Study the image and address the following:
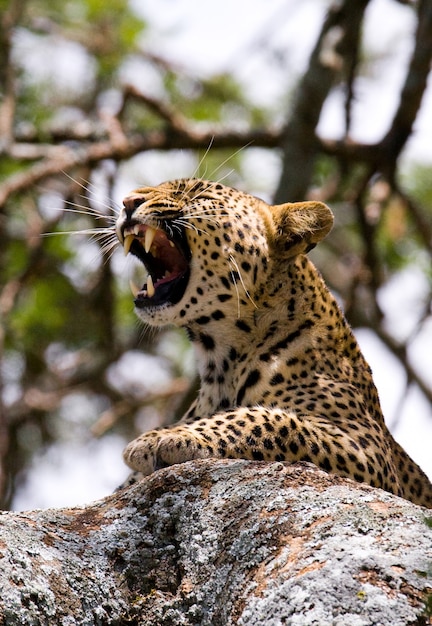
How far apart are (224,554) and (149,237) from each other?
297cm

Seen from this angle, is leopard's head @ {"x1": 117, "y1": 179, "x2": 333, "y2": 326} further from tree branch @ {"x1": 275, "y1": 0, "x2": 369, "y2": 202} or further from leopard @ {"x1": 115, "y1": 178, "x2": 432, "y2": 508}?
tree branch @ {"x1": 275, "y1": 0, "x2": 369, "y2": 202}

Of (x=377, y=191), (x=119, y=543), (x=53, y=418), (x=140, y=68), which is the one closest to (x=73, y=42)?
(x=140, y=68)

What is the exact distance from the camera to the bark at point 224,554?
4.52 metres

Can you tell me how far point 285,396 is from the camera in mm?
7473

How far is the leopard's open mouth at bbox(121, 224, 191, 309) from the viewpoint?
789 cm

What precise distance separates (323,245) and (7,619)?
43.4 ft

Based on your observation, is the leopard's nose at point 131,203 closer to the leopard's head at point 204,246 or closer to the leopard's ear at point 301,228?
the leopard's head at point 204,246

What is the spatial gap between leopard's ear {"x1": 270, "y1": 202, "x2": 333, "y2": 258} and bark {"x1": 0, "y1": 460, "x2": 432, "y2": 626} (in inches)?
98.4

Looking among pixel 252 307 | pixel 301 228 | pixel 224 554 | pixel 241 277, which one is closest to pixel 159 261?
pixel 241 277

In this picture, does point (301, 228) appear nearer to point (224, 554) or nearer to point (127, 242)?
point (127, 242)

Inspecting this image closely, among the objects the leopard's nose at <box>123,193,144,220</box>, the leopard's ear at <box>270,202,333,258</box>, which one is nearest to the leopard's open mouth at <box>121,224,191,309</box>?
the leopard's nose at <box>123,193,144,220</box>

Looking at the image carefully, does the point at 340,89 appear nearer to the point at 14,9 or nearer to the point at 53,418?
the point at 14,9

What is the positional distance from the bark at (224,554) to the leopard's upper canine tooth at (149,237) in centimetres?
214

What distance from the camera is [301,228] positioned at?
8.06 meters
